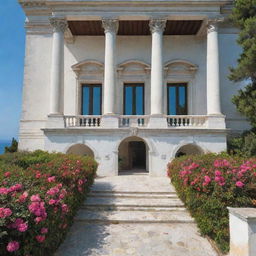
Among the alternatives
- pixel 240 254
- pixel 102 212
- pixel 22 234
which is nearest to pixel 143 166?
→ pixel 102 212

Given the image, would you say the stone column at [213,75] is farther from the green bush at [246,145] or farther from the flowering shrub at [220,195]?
the flowering shrub at [220,195]

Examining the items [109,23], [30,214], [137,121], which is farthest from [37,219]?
[109,23]

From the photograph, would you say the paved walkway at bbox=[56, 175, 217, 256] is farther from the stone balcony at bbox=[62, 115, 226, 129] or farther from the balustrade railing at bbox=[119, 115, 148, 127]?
the balustrade railing at bbox=[119, 115, 148, 127]

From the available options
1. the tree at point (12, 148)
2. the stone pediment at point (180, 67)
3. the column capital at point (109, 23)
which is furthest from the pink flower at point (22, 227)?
the tree at point (12, 148)

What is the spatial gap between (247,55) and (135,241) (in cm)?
1310

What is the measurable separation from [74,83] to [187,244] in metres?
15.8

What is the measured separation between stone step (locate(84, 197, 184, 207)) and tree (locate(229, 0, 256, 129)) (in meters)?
8.71

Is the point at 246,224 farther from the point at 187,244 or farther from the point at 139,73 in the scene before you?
the point at 139,73

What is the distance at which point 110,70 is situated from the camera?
15.6m

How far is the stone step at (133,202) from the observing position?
865 centimetres

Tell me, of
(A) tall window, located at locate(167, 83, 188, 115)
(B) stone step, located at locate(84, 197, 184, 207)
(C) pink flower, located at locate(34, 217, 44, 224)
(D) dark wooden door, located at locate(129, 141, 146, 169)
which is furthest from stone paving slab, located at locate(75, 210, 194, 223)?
(A) tall window, located at locate(167, 83, 188, 115)

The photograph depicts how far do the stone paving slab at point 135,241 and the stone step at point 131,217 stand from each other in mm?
211

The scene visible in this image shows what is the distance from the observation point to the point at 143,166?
19.2 metres

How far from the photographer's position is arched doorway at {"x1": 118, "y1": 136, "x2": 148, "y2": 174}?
1807 centimetres
